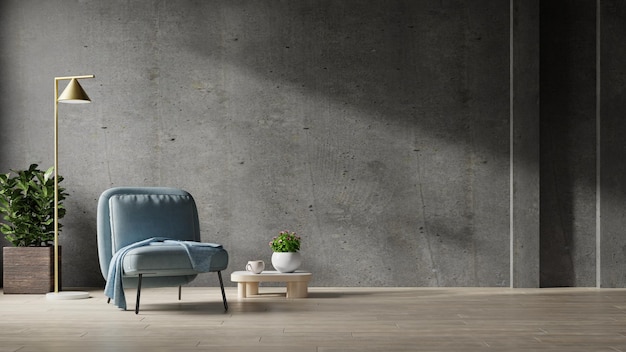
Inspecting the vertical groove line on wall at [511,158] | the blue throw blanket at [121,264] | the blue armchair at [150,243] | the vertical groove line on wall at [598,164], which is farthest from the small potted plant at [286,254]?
the vertical groove line on wall at [598,164]

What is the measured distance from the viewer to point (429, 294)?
587 centimetres

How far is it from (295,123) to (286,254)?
133 cm

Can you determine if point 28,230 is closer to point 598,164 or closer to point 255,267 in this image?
point 255,267

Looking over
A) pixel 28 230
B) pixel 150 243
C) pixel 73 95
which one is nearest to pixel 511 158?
pixel 150 243

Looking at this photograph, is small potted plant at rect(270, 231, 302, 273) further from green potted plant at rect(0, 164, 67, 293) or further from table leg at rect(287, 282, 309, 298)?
green potted plant at rect(0, 164, 67, 293)

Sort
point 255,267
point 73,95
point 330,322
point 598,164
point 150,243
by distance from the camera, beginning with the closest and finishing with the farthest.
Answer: point 330,322 < point 150,243 < point 73,95 < point 255,267 < point 598,164

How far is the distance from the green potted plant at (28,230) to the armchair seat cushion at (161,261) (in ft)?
4.86

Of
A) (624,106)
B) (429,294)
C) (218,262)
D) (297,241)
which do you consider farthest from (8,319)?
(624,106)

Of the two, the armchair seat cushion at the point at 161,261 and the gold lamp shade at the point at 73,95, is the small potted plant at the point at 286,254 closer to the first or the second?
the armchair seat cushion at the point at 161,261

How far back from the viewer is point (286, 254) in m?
5.72

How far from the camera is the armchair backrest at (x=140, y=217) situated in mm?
5121

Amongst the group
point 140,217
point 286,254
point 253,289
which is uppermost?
point 140,217

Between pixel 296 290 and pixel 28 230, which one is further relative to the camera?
pixel 28 230

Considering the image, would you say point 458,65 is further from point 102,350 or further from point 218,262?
point 102,350
